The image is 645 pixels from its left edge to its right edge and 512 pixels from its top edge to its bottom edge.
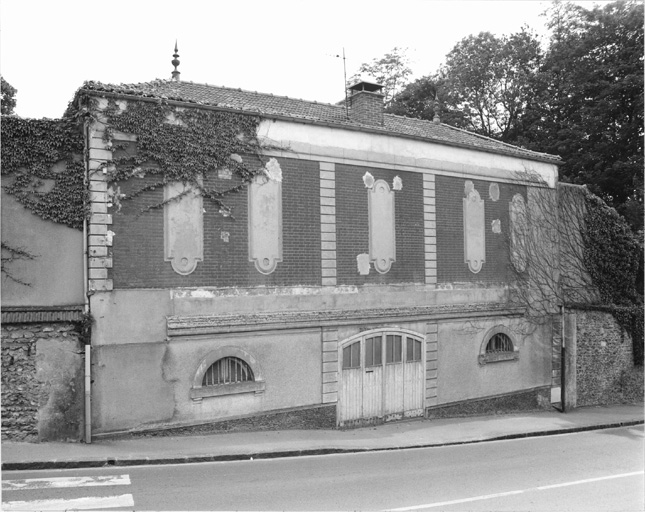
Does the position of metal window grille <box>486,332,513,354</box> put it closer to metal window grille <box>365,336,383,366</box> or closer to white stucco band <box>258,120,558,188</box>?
metal window grille <box>365,336,383,366</box>

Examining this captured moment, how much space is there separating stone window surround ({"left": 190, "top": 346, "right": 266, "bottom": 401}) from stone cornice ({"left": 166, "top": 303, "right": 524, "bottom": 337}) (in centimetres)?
49

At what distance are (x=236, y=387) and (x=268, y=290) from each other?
2.38m

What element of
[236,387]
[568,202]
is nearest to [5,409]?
[236,387]

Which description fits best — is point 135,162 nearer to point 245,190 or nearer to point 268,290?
point 245,190

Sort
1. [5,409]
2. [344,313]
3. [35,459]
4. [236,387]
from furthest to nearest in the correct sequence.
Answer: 1. [344,313]
2. [236,387]
3. [5,409]
4. [35,459]

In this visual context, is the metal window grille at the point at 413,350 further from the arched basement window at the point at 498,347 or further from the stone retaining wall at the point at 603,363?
the stone retaining wall at the point at 603,363

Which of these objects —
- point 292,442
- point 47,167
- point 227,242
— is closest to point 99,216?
point 47,167

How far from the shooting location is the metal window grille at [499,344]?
59.4 feet

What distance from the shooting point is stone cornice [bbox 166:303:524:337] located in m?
12.6

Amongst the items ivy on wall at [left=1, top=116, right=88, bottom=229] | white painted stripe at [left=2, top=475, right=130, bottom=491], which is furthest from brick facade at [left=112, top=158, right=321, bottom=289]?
white painted stripe at [left=2, top=475, right=130, bottom=491]

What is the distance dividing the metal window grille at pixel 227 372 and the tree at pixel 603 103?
2174 centimetres

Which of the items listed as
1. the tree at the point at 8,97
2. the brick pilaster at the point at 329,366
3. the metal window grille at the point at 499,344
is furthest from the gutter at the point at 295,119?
the tree at the point at 8,97

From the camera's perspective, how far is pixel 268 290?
13.8m

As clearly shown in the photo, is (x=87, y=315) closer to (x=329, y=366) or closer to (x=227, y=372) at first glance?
(x=227, y=372)
